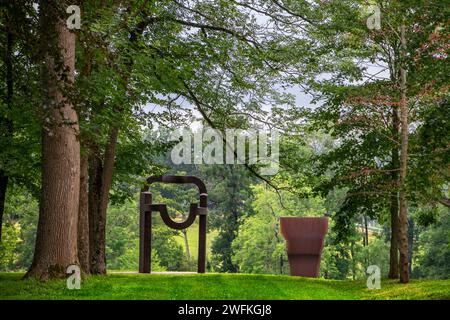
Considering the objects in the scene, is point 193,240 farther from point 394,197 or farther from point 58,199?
point 58,199

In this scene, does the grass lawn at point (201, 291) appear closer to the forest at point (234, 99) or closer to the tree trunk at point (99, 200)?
the forest at point (234, 99)

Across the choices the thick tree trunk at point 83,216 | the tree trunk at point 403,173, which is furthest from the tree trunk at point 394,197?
the thick tree trunk at point 83,216

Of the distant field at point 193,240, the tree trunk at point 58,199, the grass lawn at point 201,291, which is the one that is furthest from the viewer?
the distant field at point 193,240

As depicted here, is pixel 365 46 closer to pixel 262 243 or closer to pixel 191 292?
pixel 191 292

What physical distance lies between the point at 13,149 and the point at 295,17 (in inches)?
376

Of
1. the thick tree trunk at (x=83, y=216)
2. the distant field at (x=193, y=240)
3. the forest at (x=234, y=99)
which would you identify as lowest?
the distant field at (x=193, y=240)

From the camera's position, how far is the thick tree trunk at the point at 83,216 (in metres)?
15.0

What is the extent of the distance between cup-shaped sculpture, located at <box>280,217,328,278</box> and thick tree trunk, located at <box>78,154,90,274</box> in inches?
319

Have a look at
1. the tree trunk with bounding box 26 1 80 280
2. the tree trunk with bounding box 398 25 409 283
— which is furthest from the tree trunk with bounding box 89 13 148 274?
the tree trunk with bounding box 398 25 409 283

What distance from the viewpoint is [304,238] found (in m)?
21.5

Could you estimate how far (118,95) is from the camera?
14602mm

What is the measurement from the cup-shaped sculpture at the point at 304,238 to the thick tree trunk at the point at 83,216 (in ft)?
26.6

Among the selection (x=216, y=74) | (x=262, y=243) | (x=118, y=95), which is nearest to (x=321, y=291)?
(x=118, y=95)

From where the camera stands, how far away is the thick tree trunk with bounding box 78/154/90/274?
15.0 m
